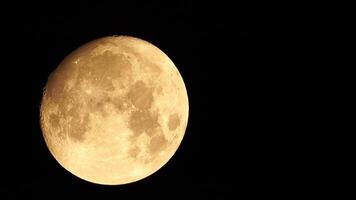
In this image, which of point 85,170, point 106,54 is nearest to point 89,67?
point 106,54

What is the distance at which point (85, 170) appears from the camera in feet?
19.8

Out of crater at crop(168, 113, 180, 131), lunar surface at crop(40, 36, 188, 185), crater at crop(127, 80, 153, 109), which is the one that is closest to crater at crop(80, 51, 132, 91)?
lunar surface at crop(40, 36, 188, 185)

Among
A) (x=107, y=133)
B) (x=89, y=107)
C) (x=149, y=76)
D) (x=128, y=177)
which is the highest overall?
(x=149, y=76)

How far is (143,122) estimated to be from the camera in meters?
5.63

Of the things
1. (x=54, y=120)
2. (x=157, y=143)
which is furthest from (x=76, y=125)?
(x=157, y=143)

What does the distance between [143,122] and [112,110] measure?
1.56ft

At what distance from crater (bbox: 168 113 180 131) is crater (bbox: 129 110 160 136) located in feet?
0.94

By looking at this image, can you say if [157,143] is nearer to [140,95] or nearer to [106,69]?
[140,95]

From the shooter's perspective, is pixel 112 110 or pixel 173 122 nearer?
pixel 112 110

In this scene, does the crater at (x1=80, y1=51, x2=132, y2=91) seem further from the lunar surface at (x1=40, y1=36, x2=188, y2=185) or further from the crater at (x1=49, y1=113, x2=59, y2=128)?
the crater at (x1=49, y1=113, x2=59, y2=128)

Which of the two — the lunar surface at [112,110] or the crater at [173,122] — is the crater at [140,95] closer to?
the lunar surface at [112,110]

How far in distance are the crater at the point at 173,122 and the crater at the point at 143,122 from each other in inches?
11.3

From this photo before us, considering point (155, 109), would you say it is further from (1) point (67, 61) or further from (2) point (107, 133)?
(1) point (67, 61)

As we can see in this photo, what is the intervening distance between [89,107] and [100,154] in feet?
2.38
